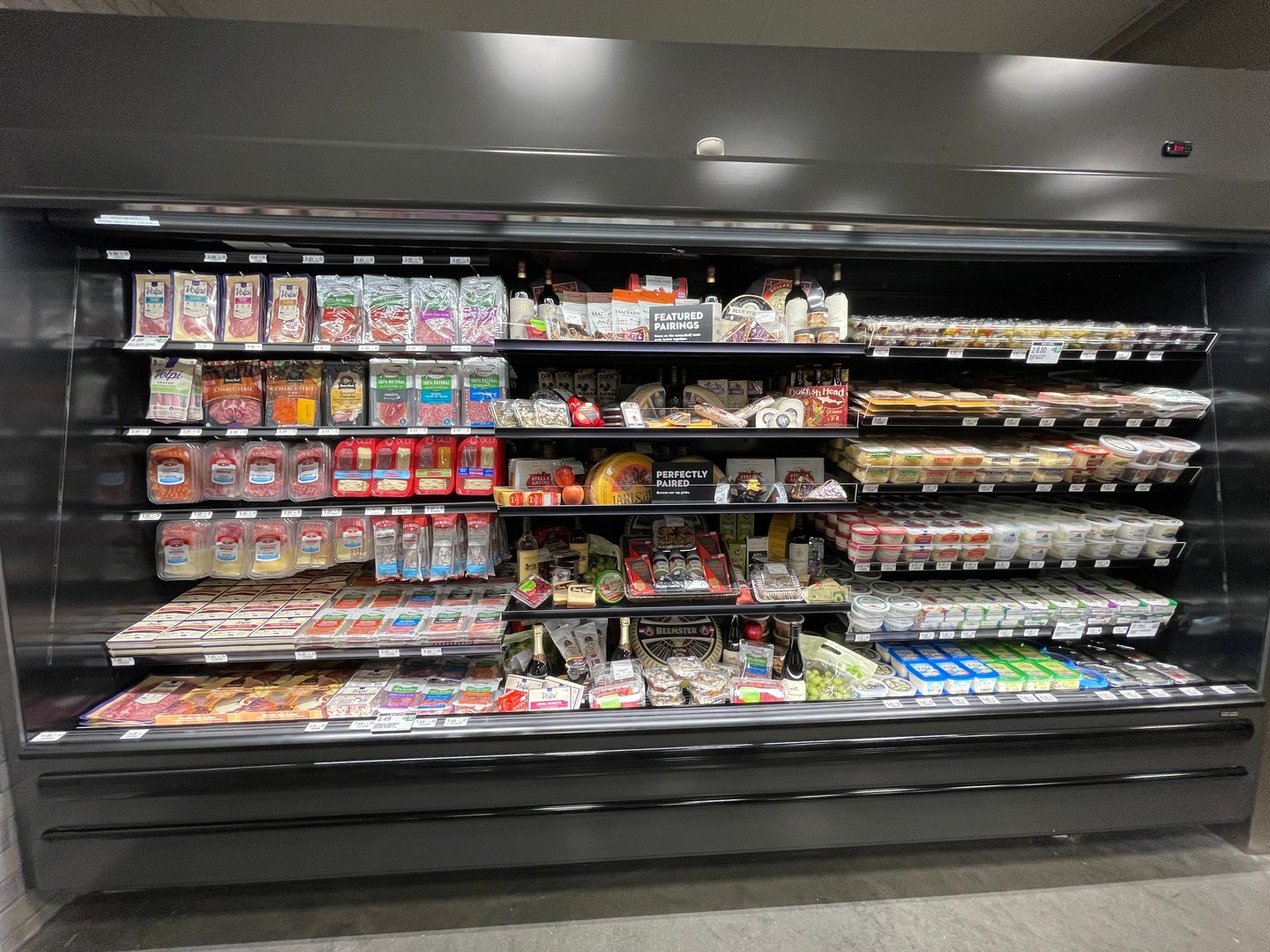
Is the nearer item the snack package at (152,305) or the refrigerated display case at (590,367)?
the refrigerated display case at (590,367)

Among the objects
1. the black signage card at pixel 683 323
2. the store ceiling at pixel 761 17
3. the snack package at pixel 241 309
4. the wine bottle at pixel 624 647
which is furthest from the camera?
the store ceiling at pixel 761 17

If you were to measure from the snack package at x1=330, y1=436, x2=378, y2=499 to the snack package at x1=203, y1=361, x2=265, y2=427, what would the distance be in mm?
369

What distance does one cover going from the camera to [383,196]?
1535 millimetres

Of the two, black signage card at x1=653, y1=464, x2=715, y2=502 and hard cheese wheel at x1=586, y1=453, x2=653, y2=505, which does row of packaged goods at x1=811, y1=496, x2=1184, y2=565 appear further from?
hard cheese wheel at x1=586, y1=453, x2=653, y2=505

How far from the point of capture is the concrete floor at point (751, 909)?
1718mm

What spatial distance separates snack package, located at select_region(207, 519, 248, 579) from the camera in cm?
209

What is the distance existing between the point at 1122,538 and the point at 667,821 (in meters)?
2.41

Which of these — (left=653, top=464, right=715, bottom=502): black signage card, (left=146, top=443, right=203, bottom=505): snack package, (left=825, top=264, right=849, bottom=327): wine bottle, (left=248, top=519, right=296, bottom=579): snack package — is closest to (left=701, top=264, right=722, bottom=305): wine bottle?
(left=825, top=264, right=849, bottom=327): wine bottle

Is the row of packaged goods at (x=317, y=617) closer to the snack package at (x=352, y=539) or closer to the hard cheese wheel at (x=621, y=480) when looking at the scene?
the snack package at (x=352, y=539)

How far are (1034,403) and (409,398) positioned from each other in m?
2.72

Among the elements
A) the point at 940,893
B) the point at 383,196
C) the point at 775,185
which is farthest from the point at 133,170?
the point at 940,893

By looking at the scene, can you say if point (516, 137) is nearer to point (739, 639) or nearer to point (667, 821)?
point (739, 639)

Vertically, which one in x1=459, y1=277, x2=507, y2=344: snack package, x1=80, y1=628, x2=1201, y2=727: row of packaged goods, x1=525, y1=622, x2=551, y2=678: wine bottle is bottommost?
x1=80, y1=628, x2=1201, y2=727: row of packaged goods

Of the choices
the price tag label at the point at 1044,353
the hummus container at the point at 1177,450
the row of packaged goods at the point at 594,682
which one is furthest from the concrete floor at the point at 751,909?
the price tag label at the point at 1044,353
